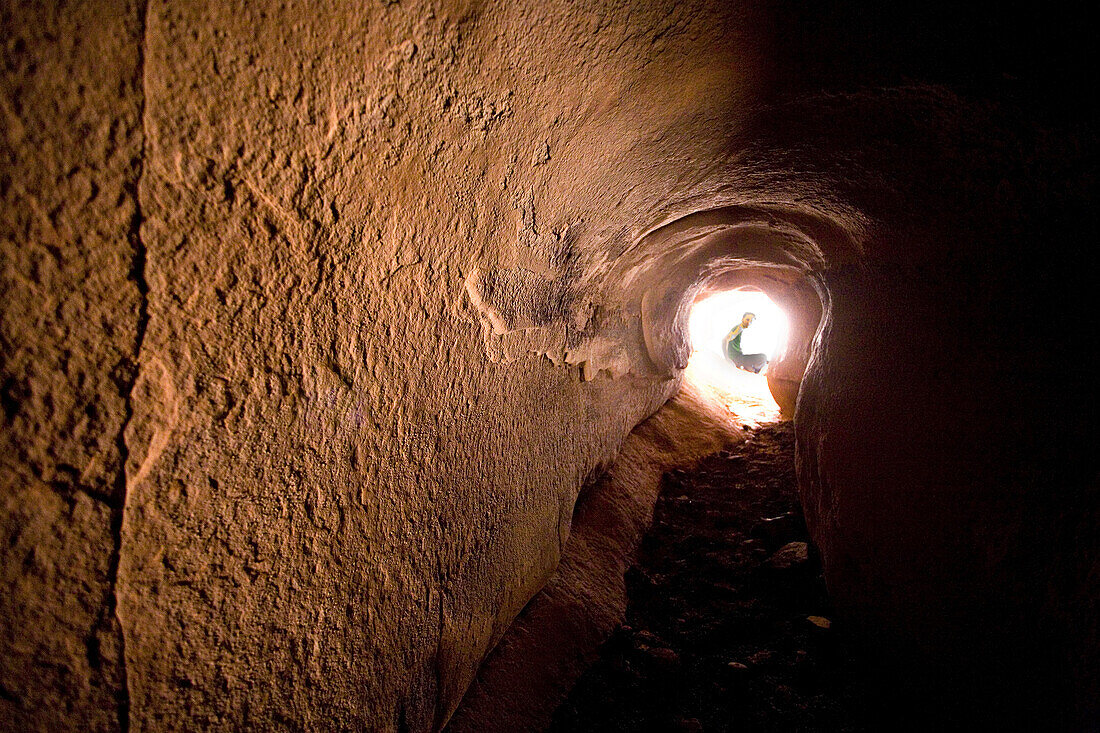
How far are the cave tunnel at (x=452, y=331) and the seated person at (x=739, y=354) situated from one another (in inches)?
361

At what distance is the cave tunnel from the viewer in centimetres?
63

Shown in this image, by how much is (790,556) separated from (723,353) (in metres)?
9.20

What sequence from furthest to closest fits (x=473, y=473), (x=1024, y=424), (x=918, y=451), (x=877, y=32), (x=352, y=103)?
(x=918, y=451), (x=473, y=473), (x=1024, y=424), (x=877, y=32), (x=352, y=103)

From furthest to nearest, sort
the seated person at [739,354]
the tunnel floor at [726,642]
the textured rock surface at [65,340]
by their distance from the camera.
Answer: the seated person at [739,354]
the tunnel floor at [726,642]
the textured rock surface at [65,340]

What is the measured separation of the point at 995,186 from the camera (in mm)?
1338

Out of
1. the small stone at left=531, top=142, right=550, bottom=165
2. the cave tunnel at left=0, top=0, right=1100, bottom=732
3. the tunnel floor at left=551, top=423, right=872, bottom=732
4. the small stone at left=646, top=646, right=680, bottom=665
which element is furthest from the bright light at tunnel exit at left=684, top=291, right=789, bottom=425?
the small stone at left=531, top=142, right=550, bottom=165

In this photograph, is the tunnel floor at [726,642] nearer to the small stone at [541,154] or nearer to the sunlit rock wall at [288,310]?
the sunlit rock wall at [288,310]

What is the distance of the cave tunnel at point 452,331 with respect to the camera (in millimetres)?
627

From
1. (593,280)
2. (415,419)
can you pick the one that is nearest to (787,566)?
(593,280)

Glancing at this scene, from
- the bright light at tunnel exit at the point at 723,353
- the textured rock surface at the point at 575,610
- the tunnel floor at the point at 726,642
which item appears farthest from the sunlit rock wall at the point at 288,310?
the bright light at tunnel exit at the point at 723,353

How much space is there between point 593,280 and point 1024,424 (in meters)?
1.81

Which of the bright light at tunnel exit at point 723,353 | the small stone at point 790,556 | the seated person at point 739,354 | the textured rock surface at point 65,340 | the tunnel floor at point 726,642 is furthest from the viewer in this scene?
the seated person at point 739,354

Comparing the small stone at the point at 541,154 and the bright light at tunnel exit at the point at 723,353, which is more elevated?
the bright light at tunnel exit at the point at 723,353

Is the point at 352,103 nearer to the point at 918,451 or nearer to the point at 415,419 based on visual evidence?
the point at 415,419
